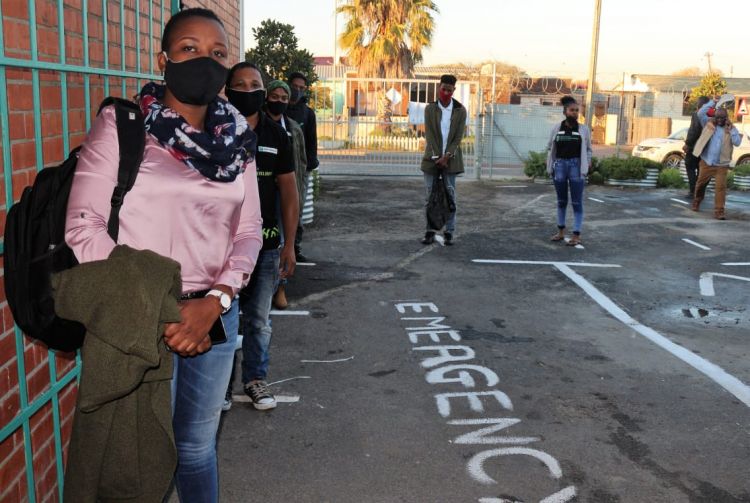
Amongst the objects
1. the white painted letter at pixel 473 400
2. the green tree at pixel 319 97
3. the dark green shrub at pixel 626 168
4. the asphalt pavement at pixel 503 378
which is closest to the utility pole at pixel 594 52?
the dark green shrub at pixel 626 168

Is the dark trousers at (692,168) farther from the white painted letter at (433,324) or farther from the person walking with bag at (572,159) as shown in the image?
the white painted letter at (433,324)

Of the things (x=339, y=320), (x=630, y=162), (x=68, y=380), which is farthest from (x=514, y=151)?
(x=68, y=380)

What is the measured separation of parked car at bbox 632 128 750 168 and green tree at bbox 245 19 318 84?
38.0 ft

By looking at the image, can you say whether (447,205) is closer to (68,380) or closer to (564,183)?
(564,183)

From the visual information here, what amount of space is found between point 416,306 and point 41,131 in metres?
4.38

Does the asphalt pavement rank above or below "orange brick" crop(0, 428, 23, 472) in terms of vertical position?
below

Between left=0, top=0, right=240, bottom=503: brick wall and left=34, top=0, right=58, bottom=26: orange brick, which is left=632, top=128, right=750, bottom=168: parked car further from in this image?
left=34, top=0, right=58, bottom=26: orange brick

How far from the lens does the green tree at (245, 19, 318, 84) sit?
474 inches

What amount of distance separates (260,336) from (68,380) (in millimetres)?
1331

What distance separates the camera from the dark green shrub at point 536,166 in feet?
56.3

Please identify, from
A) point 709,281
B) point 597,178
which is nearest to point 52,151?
point 709,281

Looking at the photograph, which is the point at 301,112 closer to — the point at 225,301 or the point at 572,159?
the point at 572,159

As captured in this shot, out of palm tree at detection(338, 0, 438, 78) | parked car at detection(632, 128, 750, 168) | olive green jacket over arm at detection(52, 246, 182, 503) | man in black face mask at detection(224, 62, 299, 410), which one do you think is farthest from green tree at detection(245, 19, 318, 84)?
palm tree at detection(338, 0, 438, 78)

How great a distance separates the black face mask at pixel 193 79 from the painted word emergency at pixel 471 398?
220cm
